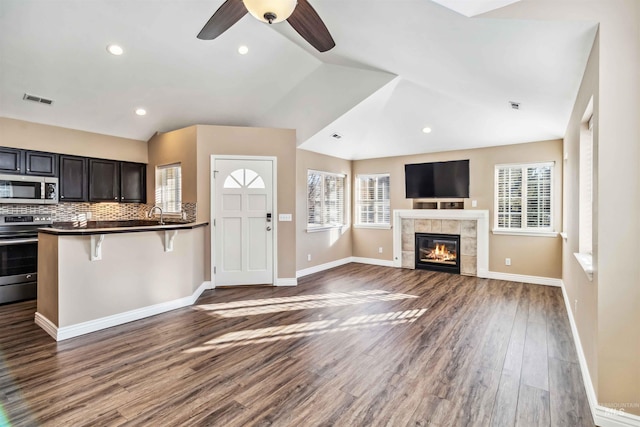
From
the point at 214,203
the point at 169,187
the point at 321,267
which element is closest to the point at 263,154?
the point at 214,203

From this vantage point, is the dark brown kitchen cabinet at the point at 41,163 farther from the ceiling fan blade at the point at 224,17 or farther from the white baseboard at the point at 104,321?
the ceiling fan blade at the point at 224,17

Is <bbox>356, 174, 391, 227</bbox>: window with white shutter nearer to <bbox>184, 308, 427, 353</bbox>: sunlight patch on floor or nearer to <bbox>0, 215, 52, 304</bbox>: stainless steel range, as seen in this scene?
<bbox>184, 308, 427, 353</bbox>: sunlight patch on floor

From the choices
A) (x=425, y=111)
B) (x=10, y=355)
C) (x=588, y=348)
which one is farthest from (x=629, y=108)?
(x=10, y=355)

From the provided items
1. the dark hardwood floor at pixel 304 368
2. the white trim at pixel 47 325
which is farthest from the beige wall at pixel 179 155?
the white trim at pixel 47 325

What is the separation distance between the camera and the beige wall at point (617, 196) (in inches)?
71.0

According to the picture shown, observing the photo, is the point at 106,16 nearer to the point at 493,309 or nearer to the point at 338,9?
the point at 338,9

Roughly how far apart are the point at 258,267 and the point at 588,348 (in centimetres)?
406

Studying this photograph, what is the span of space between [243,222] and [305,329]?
7.41 feet

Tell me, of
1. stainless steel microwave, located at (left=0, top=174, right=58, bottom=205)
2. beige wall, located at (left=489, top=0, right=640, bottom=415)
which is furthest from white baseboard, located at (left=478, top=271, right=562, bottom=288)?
stainless steel microwave, located at (left=0, top=174, right=58, bottom=205)

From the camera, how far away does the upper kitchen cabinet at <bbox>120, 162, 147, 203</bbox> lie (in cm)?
561

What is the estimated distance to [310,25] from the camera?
2.29 metres

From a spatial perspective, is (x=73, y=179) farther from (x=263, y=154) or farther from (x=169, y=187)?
(x=263, y=154)

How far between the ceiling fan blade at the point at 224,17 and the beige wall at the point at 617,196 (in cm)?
200

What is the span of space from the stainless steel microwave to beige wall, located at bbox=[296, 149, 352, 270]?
12.6 ft
